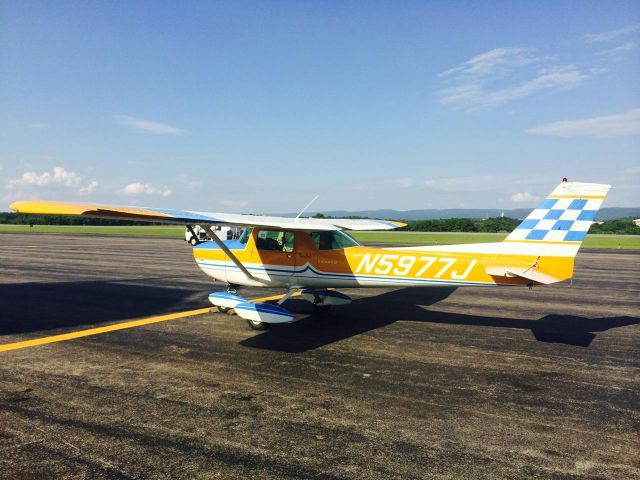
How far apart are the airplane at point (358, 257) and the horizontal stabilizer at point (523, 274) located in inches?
0.7

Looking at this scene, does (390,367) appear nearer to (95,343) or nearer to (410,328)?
(410,328)

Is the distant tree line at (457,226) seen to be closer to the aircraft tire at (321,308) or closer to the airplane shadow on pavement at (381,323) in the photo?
the airplane shadow on pavement at (381,323)

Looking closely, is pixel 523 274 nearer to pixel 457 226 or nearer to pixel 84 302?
pixel 84 302

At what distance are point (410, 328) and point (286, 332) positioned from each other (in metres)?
2.72

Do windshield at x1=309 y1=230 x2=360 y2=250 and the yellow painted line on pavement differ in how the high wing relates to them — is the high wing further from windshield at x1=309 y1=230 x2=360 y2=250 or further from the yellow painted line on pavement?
the yellow painted line on pavement

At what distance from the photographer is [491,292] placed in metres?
15.3

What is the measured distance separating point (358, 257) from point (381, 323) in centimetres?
168

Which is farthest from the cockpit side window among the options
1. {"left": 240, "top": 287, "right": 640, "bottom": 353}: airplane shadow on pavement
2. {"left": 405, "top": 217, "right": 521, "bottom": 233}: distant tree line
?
{"left": 405, "top": 217, "right": 521, "bottom": 233}: distant tree line

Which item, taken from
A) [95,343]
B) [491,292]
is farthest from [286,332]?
[491,292]

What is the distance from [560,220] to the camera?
848 centimetres

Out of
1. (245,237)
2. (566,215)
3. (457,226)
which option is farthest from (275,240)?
(457,226)

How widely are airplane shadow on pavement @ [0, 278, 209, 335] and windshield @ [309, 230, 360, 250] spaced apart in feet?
13.4

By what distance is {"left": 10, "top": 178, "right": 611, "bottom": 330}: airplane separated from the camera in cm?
832

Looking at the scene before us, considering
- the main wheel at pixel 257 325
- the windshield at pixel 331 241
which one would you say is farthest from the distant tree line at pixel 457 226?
the main wheel at pixel 257 325
